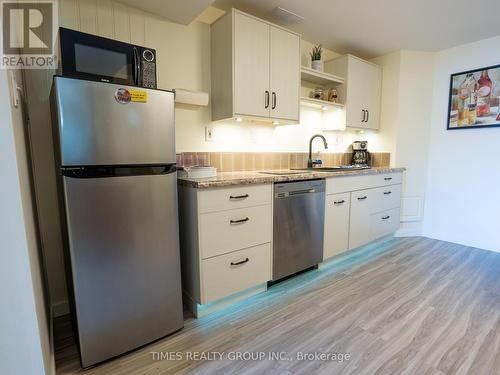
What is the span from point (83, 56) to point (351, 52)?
296 cm

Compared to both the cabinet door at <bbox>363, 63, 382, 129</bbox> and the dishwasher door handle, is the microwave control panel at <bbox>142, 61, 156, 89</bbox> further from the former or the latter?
the cabinet door at <bbox>363, 63, 382, 129</bbox>

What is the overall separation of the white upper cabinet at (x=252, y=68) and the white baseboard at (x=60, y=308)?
1.73 meters

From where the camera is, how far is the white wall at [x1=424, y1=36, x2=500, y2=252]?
283 centimetres

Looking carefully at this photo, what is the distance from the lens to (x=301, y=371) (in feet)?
4.28

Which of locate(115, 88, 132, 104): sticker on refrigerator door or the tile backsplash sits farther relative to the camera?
the tile backsplash

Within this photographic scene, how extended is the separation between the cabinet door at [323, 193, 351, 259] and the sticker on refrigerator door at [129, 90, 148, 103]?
65.4 inches

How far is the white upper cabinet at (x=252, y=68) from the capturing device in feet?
6.52

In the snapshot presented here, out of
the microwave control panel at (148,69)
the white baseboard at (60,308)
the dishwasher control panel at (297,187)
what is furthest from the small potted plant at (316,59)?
the white baseboard at (60,308)

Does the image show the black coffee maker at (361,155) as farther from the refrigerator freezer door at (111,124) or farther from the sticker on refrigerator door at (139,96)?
the sticker on refrigerator door at (139,96)

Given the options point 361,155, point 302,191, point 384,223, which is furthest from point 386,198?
point 302,191

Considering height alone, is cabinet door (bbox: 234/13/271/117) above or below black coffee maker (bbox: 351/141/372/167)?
above

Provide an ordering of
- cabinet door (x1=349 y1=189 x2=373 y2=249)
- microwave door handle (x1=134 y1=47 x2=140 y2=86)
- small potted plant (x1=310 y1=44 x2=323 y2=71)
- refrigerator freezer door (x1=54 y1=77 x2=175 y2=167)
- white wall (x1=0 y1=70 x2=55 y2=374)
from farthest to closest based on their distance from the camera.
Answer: small potted plant (x1=310 y1=44 x2=323 y2=71), cabinet door (x1=349 y1=189 x2=373 y2=249), microwave door handle (x1=134 y1=47 x2=140 y2=86), refrigerator freezer door (x1=54 y1=77 x2=175 y2=167), white wall (x1=0 y1=70 x2=55 y2=374)

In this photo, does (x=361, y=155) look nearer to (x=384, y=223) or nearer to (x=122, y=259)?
(x=384, y=223)

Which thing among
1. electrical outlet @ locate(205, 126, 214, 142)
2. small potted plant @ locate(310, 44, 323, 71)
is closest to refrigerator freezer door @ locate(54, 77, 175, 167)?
electrical outlet @ locate(205, 126, 214, 142)
